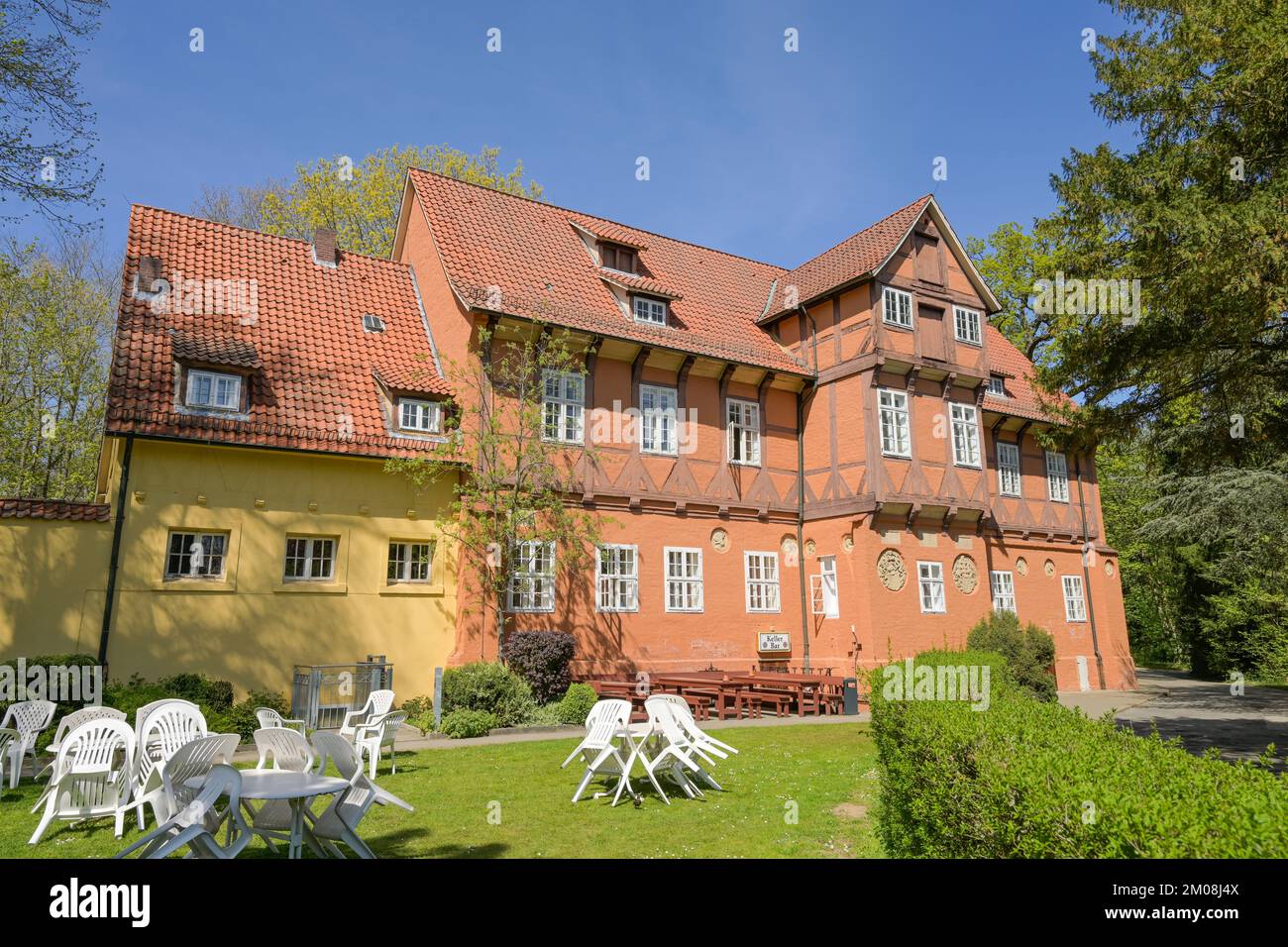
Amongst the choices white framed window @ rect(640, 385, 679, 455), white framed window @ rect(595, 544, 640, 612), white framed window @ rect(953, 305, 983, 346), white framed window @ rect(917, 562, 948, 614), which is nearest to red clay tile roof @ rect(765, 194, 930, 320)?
white framed window @ rect(953, 305, 983, 346)

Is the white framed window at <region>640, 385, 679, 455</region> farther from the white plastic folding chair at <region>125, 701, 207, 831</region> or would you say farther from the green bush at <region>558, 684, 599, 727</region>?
the white plastic folding chair at <region>125, 701, 207, 831</region>

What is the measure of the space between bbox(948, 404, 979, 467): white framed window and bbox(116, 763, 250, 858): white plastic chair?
760 inches

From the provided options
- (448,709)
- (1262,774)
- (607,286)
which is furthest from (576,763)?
(607,286)

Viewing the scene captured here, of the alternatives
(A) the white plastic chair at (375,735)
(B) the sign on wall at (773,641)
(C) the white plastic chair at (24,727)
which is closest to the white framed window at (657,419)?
(B) the sign on wall at (773,641)

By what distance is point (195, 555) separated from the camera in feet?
45.3
